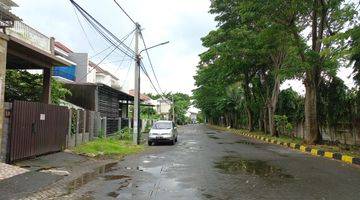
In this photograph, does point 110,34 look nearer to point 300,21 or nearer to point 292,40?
point 292,40

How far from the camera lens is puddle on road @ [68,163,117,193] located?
10.7m

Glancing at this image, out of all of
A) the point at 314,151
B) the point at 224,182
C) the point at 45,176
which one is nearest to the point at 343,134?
the point at 314,151

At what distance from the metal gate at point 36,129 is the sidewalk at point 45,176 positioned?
0.39 m

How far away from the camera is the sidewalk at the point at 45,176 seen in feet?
31.8

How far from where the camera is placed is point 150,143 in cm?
2973

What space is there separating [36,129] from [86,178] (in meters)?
4.87

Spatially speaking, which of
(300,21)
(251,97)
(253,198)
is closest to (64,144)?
(253,198)

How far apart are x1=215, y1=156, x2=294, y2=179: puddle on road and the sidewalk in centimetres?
425

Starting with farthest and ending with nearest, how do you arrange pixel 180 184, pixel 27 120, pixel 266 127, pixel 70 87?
pixel 266 127 < pixel 70 87 < pixel 27 120 < pixel 180 184

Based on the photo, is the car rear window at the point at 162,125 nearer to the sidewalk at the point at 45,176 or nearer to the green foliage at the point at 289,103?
the sidewalk at the point at 45,176

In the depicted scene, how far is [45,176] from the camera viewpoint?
1197cm

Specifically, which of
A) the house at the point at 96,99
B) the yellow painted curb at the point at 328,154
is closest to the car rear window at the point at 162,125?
the house at the point at 96,99

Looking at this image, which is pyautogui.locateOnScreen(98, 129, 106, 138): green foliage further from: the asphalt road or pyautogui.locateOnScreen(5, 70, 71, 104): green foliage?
the asphalt road

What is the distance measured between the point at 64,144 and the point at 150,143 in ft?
36.0
